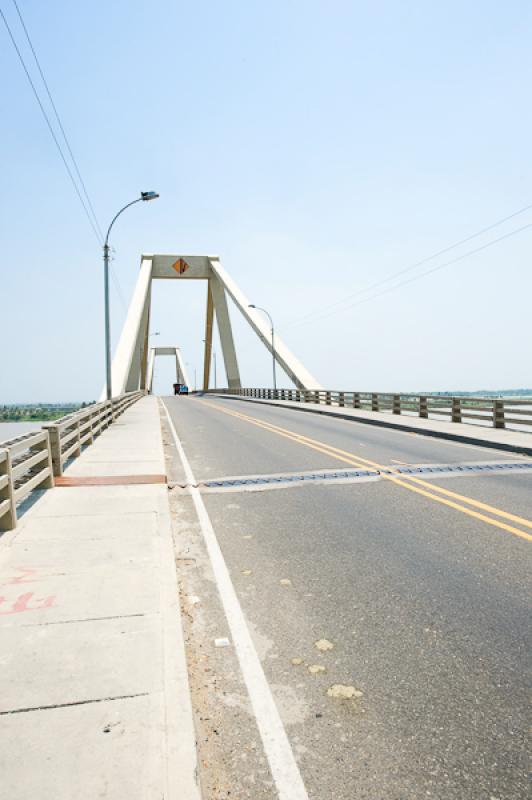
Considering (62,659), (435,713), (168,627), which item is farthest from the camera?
(168,627)

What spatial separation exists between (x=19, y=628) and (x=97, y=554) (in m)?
1.52

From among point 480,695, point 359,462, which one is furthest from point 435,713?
point 359,462

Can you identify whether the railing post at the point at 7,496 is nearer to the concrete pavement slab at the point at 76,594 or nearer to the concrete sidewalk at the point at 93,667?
the concrete sidewalk at the point at 93,667

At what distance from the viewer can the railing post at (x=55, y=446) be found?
9328 mm

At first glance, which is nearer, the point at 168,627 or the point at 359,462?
the point at 168,627

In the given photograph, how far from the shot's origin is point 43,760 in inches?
95.3

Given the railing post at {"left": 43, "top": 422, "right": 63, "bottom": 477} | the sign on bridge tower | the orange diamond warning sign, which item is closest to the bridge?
the railing post at {"left": 43, "top": 422, "right": 63, "bottom": 477}

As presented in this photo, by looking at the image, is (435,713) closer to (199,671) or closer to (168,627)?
(199,671)

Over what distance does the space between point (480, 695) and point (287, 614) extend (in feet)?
4.97

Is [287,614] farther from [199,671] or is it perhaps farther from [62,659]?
[62,659]

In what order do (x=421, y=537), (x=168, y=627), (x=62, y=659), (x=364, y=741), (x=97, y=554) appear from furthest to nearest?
(x=421, y=537), (x=97, y=554), (x=168, y=627), (x=62, y=659), (x=364, y=741)

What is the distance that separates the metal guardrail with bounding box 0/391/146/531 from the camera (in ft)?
20.2

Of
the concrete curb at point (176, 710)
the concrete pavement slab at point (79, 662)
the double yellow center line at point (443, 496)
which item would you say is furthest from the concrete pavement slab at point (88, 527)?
the double yellow center line at point (443, 496)

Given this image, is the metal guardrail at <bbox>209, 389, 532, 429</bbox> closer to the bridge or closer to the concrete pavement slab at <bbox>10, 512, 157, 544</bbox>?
the bridge
